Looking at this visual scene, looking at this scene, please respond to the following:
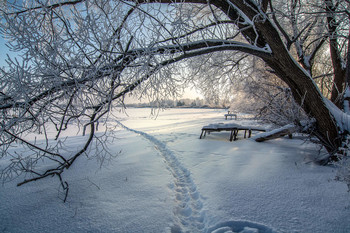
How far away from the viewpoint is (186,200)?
283cm

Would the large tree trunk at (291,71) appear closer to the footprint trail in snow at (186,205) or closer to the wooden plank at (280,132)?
the wooden plank at (280,132)

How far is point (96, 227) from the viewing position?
2094 mm

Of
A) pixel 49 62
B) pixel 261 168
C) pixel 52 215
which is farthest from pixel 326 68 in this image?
pixel 52 215

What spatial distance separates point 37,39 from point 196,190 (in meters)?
3.34

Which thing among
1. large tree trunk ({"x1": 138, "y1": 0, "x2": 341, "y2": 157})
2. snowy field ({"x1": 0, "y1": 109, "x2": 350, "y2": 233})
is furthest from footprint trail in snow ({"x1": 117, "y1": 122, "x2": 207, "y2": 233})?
large tree trunk ({"x1": 138, "y1": 0, "x2": 341, "y2": 157})

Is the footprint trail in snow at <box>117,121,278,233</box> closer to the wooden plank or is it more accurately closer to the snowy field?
the snowy field

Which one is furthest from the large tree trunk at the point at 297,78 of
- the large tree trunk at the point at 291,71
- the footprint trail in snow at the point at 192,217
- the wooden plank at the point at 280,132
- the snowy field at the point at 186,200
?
the footprint trail in snow at the point at 192,217

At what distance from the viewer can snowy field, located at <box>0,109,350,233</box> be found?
210 cm

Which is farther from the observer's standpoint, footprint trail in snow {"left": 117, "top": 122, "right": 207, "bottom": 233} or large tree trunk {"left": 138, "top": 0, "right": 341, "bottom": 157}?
large tree trunk {"left": 138, "top": 0, "right": 341, "bottom": 157}

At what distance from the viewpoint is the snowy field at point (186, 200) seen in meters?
2.10

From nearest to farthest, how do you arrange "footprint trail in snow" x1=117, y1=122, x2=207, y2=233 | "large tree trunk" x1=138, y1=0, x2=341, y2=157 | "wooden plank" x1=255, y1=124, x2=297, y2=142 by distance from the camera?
"footprint trail in snow" x1=117, y1=122, x2=207, y2=233 < "large tree trunk" x1=138, y1=0, x2=341, y2=157 < "wooden plank" x1=255, y1=124, x2=297, y2=142

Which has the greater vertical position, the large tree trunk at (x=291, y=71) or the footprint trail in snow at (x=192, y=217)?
the large tree trunk at (x=291, y=71)

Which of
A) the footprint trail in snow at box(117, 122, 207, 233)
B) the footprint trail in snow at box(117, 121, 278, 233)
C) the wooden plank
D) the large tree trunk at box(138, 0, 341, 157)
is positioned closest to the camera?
the footprint trail in snow at box(117, 121, 278, 233)

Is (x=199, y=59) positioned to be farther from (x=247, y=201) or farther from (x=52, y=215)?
(x=52, y=215)
